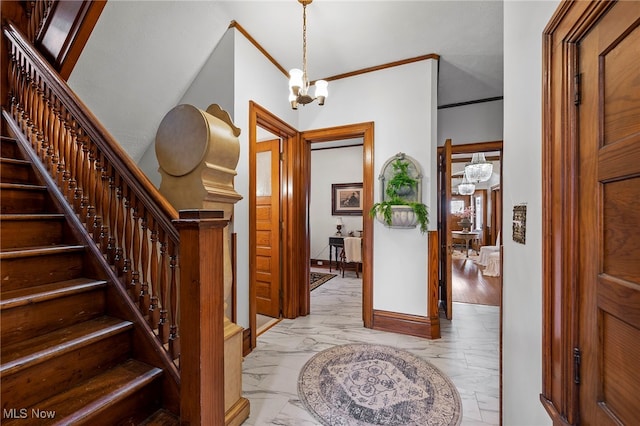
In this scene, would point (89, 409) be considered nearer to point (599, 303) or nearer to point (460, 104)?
point (599, 303)

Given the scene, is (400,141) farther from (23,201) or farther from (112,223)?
(23,201)

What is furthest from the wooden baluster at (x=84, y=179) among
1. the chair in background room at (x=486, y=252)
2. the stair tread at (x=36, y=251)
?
the chair in background room at (x=486, y=252)

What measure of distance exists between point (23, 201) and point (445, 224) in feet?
12.4

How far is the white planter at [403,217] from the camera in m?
2.81

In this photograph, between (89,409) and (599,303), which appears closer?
(599,303)

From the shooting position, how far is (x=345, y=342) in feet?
8.87

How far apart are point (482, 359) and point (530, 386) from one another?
151 cm

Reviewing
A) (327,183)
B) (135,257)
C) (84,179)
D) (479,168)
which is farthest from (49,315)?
(479,168)

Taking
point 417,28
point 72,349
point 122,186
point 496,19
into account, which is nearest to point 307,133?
point 417,28

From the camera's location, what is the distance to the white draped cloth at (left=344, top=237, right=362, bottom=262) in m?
5.39

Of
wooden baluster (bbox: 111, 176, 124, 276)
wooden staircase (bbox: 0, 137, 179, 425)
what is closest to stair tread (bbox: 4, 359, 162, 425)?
wooden staircase (bbox: 0, 137, 179, 425)

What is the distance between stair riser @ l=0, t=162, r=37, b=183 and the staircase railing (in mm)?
138

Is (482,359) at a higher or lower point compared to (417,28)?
lower

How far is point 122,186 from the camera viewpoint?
1.46m
